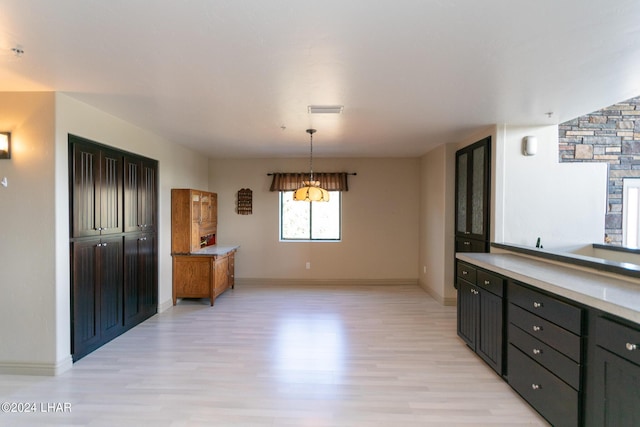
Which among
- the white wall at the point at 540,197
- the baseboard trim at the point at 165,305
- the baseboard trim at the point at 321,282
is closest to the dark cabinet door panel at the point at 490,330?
the white wall at the point at 540,197

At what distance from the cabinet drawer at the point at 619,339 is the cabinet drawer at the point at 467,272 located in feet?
4.83

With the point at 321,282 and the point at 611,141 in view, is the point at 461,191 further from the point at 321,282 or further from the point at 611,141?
the point at 321,282

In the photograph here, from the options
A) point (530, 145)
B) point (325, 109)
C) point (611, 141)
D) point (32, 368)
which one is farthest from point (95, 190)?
point (611, 141)

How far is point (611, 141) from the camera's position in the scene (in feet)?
14.5

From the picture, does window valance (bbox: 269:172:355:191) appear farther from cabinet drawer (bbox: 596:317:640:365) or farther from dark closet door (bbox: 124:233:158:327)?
cabinet drawer (bbox: 596:317:640:365)

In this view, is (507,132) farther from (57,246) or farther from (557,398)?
(57,246)

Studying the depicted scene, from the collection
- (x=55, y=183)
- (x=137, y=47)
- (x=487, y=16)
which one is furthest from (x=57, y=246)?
(x=487, y=16)

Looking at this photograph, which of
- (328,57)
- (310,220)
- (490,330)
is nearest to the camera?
(328,57)

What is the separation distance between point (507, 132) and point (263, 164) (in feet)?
13.8

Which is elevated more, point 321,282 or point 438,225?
point 438,225

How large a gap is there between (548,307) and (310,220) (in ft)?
15.5

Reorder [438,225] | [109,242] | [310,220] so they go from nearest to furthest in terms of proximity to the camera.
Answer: [109,242] → [438,225] → [310,220]

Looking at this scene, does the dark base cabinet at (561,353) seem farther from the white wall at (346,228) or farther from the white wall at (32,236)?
the white wall at (32,236)

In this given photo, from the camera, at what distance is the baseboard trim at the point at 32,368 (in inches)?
113
